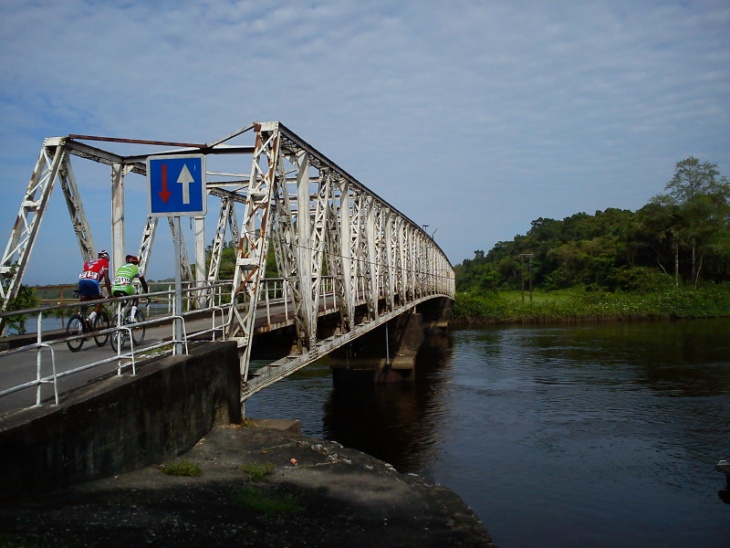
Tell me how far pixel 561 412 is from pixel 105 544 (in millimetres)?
21327

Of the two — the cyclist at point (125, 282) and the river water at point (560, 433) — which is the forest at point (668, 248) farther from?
the cyclist at point (125, 282)

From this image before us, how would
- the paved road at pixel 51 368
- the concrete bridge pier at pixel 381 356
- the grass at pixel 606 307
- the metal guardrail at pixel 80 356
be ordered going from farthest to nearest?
the grass at pixel 606 307 < the concrete bridge pier at pixel 381 356 < the paved road at pixel 51 368 < the metal guardrail at pixel 80 356

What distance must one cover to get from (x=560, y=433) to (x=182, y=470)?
53.7ft

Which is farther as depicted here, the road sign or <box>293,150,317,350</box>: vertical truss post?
<box>293,150,317,350</box>: vertical truss post

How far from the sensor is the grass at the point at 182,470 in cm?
746

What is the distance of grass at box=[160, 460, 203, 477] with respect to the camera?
746cm

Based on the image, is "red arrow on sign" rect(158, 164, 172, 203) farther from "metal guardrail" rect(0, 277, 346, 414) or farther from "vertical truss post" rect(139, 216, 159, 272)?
"vertical truss post" rect(139, 216, 159, 272)

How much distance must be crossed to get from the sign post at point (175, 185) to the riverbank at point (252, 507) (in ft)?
9.73

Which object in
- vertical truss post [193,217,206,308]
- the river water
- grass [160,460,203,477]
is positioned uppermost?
vertical truss post [193,217,206,308]

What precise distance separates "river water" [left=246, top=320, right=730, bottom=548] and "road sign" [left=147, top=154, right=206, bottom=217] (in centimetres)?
917

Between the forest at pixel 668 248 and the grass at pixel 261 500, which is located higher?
the forest at pixel 668 248

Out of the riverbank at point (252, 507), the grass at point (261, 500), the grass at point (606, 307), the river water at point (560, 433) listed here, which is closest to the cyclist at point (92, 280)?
the riverbank at point (252, 507)

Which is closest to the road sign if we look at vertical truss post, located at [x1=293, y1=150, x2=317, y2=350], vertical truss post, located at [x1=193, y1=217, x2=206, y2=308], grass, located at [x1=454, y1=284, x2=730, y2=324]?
vertical truss post, located at [x1=293, y1=150, x2=317, y2=350]

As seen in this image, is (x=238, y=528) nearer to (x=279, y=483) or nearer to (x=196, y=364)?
(x=279, y=483)
